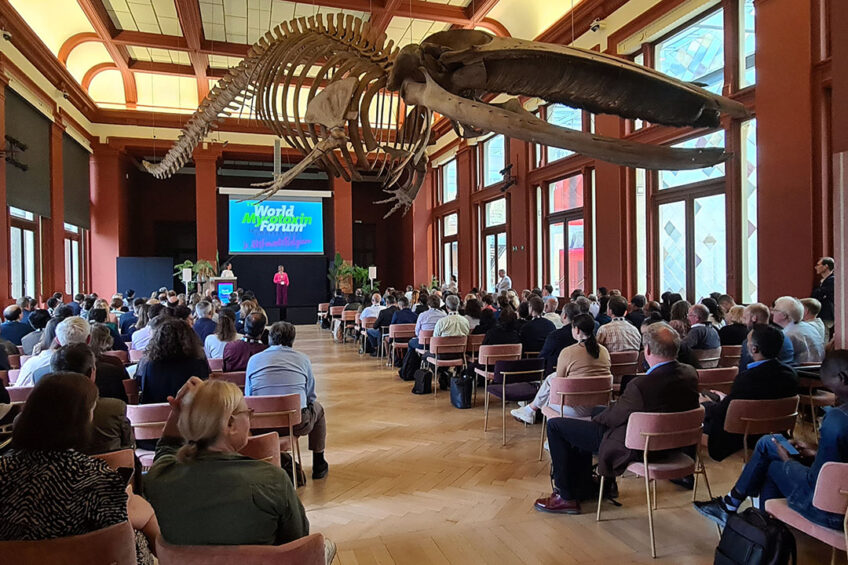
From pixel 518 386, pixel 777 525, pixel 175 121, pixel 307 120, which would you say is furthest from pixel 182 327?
pixel 175 121

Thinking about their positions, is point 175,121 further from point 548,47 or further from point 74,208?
point 548,47

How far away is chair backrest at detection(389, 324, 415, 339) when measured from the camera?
7559mm

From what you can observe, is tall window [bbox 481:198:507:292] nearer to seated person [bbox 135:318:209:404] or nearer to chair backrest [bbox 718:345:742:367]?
chair backrest [bbox 718:345:742:367]

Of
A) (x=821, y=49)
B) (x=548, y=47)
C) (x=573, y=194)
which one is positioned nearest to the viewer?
(x=548, y=47)

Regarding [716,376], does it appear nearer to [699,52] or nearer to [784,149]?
[784,149]

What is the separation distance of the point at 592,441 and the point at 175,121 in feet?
51.0

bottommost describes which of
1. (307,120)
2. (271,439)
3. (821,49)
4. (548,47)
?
(271,439)

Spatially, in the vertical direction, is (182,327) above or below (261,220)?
below

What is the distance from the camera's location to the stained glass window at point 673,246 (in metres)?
8.38

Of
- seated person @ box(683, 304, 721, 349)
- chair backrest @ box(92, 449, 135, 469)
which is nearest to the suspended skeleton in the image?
chair backrest @ box(92, 449, 135, 469)

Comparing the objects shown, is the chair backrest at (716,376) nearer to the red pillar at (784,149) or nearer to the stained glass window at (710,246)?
the red pillar at (784,149)

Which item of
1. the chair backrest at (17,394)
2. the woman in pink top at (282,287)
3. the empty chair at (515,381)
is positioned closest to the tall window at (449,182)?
the woman in pink top at (282,287)

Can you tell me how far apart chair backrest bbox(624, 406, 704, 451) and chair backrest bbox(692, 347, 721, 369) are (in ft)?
5.99

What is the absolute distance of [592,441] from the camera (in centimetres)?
317
